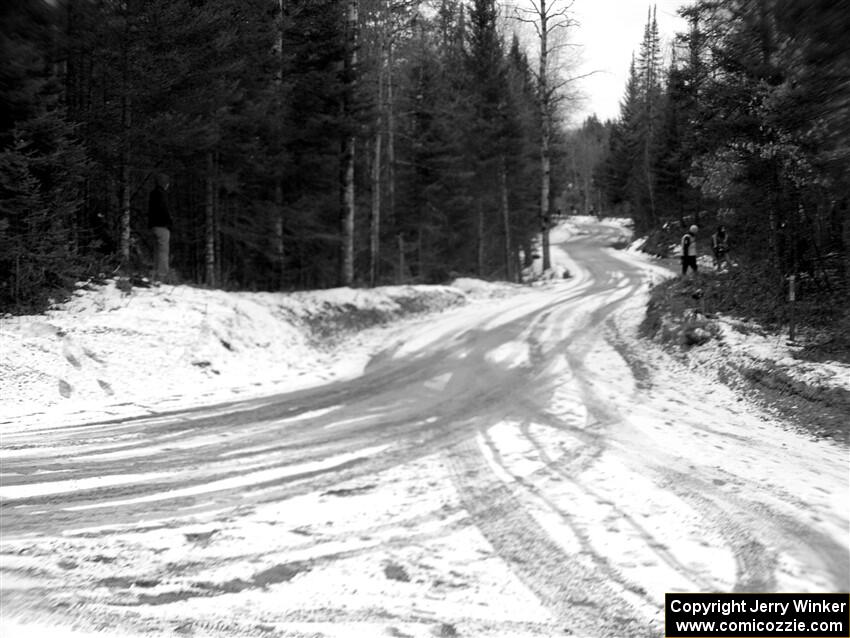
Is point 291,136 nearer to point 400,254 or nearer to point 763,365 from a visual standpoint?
point 400,254

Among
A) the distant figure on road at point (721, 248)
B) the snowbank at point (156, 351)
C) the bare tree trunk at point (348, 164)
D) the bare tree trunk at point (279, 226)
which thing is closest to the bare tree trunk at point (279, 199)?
the bare tree trunk at point (279, 226)

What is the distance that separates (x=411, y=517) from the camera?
12.4 feet

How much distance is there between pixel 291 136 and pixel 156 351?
334 inches

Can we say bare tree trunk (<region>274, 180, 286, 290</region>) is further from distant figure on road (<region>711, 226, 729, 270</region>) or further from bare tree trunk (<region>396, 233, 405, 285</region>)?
distant figure on road (<region>711, 226, 729, 270</region>)

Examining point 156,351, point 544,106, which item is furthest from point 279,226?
point 544,106

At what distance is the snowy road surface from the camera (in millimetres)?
2744

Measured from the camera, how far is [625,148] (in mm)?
60594

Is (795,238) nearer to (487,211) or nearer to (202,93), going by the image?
(202,93)

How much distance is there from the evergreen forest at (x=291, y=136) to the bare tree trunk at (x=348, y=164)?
0.06 meters

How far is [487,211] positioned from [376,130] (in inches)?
695

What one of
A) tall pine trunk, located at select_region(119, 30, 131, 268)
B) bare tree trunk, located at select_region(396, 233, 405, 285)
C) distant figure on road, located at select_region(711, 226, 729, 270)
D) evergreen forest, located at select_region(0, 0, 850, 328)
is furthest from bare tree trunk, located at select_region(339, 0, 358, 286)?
distant figure on road, located at select_region(711, 226, 729, 270)

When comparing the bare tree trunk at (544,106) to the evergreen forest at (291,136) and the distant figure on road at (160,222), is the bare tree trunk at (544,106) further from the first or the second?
the distant figure on road at (160,222)

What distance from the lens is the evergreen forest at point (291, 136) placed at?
4.66m

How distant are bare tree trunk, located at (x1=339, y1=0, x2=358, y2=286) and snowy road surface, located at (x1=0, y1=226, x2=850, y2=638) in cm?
936
